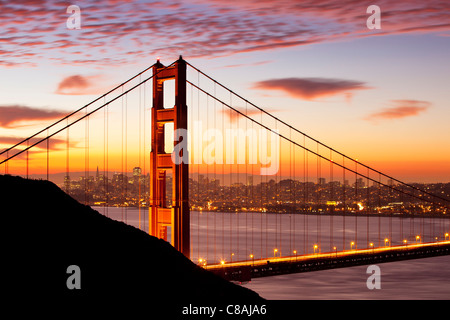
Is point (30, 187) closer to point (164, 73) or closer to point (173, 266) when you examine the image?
point (173, 266)

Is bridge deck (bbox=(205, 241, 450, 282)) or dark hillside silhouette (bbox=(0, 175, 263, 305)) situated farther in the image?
bridge deck (bbox=(205, 241, 450, 282))

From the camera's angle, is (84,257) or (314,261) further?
(314,261)

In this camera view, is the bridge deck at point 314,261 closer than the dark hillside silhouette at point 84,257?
No

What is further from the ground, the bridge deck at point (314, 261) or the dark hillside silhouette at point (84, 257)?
the dark hillside silhouette at point (84, 257)

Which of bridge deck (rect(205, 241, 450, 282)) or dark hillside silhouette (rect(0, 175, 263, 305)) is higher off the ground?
dark hillside silhouette (rect(0, 175, 263, 305))
